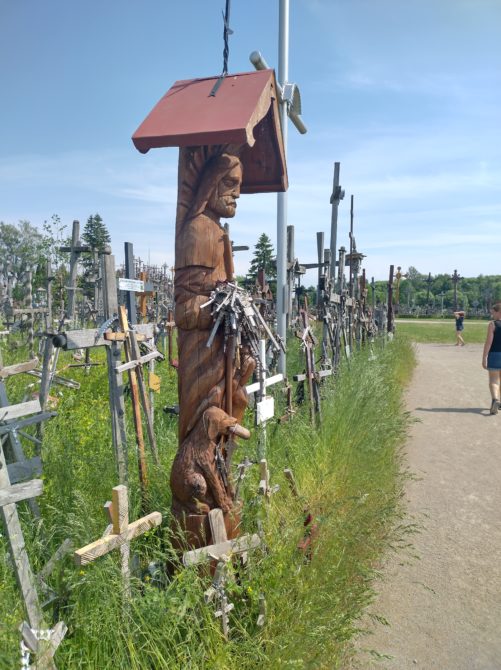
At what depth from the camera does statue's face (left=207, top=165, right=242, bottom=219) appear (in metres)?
2.76

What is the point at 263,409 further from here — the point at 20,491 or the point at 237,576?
the point at 20,491

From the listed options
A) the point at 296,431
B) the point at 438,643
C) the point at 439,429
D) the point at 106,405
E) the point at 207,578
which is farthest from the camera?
the point at 439,429

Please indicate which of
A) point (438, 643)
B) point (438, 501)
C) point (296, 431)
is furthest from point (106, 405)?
point (438, 643)

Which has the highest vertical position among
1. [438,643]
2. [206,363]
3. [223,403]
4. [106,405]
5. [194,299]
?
[194,299]

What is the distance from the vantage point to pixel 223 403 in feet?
9.18

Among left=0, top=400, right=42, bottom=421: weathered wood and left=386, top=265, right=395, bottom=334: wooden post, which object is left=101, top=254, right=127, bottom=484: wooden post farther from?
left=386, top=265, right=395, bottom=334: wooden post

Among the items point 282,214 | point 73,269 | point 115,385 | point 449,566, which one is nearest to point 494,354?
point 282,214

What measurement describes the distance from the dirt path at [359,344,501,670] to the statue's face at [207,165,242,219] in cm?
268

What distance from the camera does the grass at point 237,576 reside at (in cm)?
226

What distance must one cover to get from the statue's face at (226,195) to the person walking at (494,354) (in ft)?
23.9

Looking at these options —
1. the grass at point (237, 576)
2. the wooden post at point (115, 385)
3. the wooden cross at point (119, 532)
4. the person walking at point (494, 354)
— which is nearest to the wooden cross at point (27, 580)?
the grass at point (237, 576)

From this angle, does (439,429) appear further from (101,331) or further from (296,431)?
(101,331)

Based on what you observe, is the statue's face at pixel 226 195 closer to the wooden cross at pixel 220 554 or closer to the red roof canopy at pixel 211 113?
the red roof canopy at pixel 211 113

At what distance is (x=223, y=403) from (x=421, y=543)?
8.71 ft
